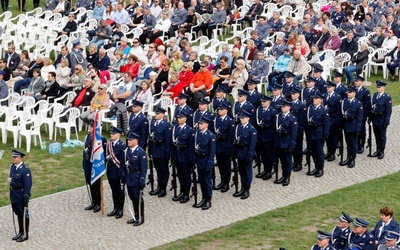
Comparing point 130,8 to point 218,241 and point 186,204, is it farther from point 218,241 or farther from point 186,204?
point 218,241

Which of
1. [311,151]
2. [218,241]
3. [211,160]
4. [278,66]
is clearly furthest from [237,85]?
[218,241]

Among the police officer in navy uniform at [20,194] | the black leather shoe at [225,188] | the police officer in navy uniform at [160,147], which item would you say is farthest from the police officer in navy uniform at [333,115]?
the police officer in navy uniform at [20,194]

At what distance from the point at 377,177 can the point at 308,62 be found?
6.26 m

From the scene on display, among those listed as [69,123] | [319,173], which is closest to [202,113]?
[319,173]

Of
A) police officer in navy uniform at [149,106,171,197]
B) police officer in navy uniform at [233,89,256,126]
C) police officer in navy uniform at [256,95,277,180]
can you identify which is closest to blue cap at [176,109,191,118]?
police officer in navy uniform at [149,106,171,197]

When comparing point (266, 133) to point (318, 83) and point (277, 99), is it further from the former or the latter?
point (318, 83)

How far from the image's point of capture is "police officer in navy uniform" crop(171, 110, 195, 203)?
1998 cm

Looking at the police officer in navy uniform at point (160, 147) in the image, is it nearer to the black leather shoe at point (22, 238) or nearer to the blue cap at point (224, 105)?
the blue cap at point (224, 105)

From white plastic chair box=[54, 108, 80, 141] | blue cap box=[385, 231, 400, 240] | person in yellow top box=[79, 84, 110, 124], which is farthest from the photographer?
person in yellow top box=[79, 84, 110, 124]

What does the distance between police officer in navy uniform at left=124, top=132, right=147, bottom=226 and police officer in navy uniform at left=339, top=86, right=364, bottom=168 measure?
504 centimetres

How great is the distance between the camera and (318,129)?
846 inches

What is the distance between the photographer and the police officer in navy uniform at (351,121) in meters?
Answer: 21.9

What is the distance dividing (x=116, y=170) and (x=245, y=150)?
8.32 feet

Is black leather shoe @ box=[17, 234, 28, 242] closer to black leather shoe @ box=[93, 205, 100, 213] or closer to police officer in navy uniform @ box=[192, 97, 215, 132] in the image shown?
black leather shoe @ box=[93, 205, 100, 213]
